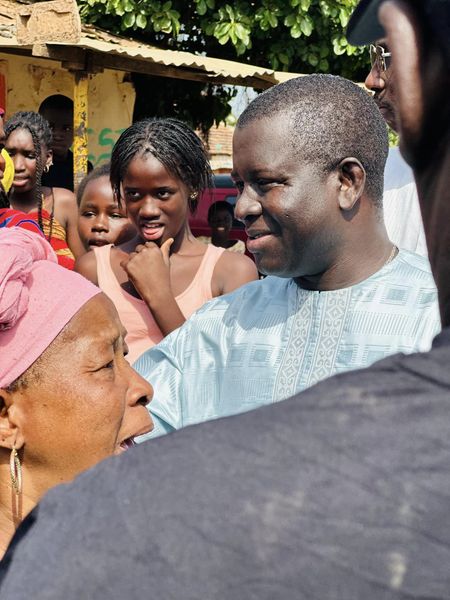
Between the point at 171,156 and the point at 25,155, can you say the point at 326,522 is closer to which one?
the point at 171,156

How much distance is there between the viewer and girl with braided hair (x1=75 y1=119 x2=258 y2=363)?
3.56m

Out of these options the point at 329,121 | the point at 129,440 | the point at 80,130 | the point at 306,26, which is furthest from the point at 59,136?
the point at 129,440

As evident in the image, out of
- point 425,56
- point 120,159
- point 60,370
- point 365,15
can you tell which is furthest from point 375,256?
point 120,159

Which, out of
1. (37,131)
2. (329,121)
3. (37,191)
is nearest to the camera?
(329,121)

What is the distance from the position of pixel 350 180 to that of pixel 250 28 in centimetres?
989

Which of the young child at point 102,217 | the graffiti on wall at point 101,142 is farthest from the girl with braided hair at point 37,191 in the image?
the graffiti on wall at point 101,142

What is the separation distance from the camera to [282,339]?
7.73 ft

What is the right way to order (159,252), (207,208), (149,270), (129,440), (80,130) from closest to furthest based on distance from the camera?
(129,440), (149,270), (159,252), (80,130), (207,208)

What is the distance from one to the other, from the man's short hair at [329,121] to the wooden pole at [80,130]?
5.47 meters

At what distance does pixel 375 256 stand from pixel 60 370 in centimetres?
90

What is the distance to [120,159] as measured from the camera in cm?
400

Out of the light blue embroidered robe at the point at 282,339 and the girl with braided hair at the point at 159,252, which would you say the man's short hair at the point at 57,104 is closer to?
the girl with braided hair at the point at 159,252

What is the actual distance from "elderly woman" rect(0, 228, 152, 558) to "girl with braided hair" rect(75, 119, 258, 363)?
59.1 inches

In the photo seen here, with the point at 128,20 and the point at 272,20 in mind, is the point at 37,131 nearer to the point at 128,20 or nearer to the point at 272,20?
the point at 128,20
